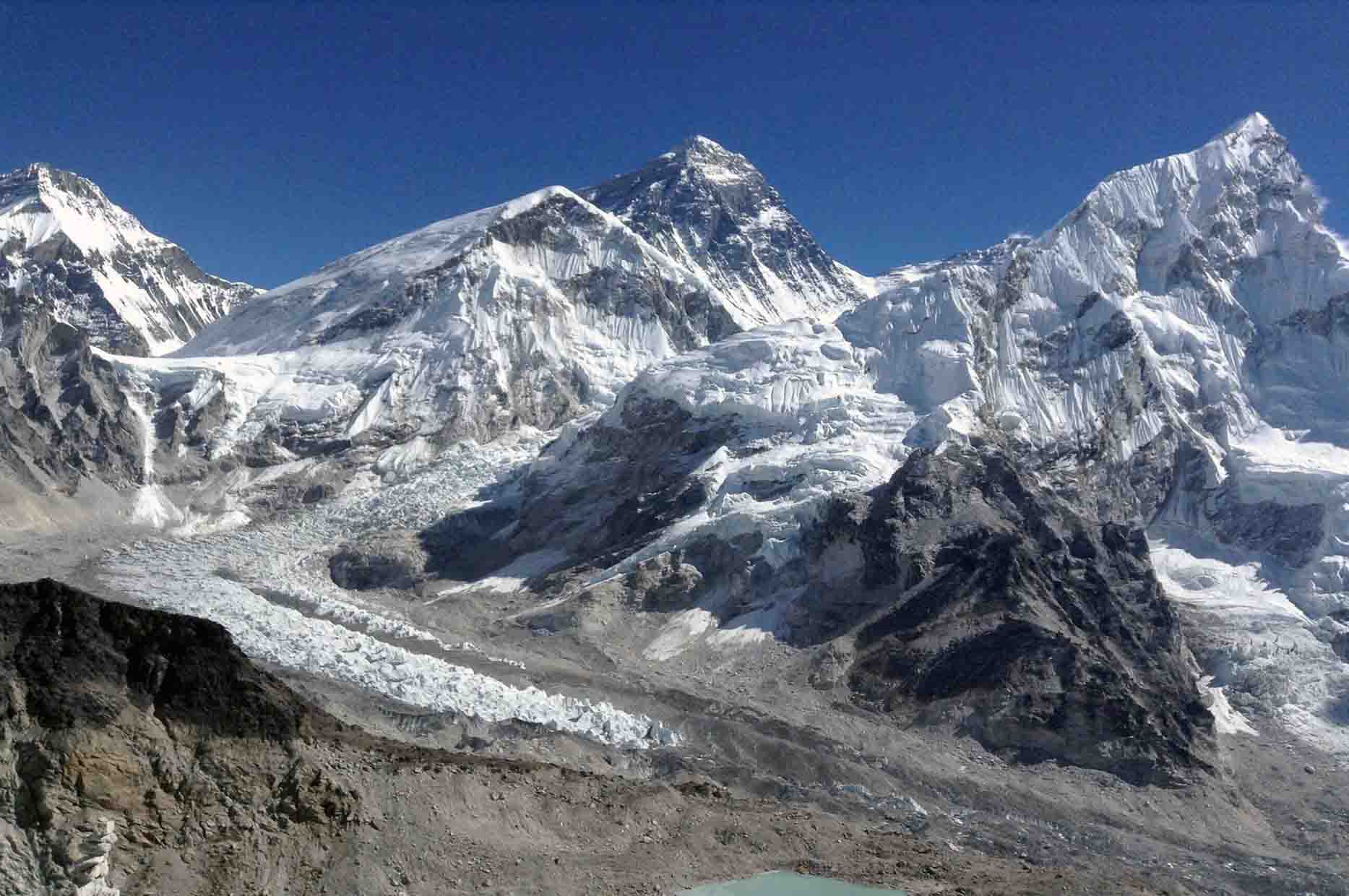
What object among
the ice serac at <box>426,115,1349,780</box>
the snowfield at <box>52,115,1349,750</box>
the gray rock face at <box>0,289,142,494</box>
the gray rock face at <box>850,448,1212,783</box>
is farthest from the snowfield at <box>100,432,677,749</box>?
the gray rock face at <box>850,448,1212,783</box>

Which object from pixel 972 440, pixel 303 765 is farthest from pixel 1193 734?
pixel 303 765

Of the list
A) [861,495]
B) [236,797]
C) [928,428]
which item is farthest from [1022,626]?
[236,797]

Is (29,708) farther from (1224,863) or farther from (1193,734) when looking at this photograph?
(1193,734)

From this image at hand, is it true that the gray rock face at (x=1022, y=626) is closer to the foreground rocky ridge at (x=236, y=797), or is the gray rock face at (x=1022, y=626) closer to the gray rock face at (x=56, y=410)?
the foreground rocky ridge at (x=236, y=797)

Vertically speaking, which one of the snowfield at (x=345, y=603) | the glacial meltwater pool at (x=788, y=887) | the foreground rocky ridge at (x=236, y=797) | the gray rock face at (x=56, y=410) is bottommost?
the glacial meltwater pool at (x=788, y=887)

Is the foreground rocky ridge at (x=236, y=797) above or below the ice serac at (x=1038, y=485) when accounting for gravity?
below

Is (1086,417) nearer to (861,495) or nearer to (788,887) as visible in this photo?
(861,495)

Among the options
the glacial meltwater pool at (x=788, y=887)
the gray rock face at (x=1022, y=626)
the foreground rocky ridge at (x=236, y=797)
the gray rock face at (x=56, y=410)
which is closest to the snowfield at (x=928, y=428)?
the gray rock face at (x=56, y=410)

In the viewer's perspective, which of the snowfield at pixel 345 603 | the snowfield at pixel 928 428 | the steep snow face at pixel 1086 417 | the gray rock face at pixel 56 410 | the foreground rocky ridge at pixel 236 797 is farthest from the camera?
the gray rock face at pixel 56 410
